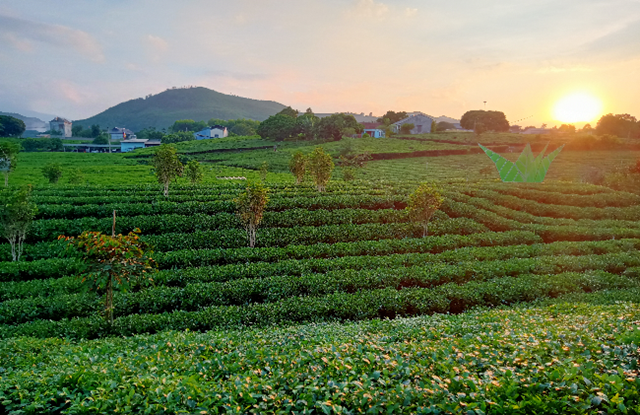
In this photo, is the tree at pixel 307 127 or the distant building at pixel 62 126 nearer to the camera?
the tree at pixel 307 127

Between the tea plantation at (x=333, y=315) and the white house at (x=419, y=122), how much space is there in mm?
92256

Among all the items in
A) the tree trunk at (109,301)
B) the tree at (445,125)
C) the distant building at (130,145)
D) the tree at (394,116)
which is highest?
A: the tree at (394,116)

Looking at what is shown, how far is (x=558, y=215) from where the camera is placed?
28812 mm

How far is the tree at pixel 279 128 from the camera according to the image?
99062 millimetres

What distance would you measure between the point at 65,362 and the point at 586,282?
720 inches

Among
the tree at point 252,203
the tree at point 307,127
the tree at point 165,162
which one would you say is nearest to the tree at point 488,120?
the tree at point 307,127

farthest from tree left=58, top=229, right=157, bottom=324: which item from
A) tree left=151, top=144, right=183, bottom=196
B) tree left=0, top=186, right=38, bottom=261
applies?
tree left=151, top=144, right=183, bottom=196

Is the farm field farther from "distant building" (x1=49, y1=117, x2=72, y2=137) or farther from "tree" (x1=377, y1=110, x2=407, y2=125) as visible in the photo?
"distant building" (x1=49, y1=117, x2=72, y2=137)

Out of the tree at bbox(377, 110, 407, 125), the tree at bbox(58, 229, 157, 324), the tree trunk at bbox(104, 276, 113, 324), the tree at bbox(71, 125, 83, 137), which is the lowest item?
the tree trunk at bbox(104, 276, 113, 324)

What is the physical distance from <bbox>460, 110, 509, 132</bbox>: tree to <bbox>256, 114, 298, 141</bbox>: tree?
54.1 meters

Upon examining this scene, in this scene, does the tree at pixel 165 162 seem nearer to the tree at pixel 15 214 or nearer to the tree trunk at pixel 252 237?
the tree at pixel 15 214

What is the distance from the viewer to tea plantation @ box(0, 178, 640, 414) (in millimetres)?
5020

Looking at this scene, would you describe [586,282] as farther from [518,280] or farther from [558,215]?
[558,215]

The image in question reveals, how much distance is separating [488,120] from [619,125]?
3099cm
